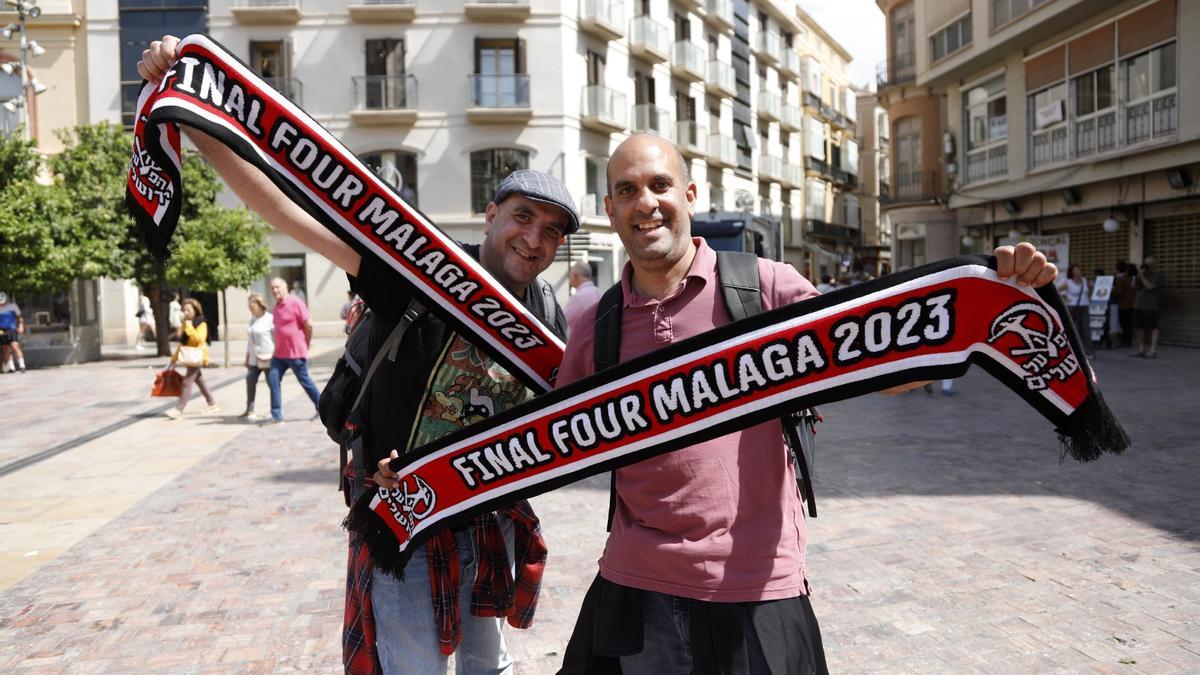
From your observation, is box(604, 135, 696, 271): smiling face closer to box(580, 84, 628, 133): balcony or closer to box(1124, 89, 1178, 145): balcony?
box(1124, 89, 1178, 145): balcony

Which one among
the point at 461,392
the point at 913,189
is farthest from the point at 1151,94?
the point at 461,392

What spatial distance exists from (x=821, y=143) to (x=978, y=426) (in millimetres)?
46423

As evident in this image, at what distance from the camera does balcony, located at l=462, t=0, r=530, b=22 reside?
1099 inches

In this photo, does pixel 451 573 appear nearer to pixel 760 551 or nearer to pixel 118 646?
pixel 760 551

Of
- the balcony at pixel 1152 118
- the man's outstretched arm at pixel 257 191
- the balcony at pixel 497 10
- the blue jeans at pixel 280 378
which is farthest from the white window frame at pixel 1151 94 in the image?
the man's outstretched arm at pixel 257 191

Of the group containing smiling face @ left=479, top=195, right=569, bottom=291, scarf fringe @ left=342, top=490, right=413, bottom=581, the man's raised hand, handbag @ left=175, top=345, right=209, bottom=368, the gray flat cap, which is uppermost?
the man's raised hand

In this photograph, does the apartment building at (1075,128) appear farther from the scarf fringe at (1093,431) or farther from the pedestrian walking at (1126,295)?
the scarf fringe at (1093,431)

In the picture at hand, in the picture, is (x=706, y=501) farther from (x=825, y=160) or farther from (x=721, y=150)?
(x=825, y=160)

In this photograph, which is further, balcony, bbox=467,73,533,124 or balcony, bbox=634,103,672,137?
balcony, bbox=634,103,672,137

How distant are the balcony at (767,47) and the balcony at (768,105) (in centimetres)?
163

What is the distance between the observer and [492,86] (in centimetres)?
2828

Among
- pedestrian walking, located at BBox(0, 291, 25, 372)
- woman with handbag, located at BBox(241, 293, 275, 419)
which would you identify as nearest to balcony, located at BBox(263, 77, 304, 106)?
pedestrian walking, located at BBox(0, 291, 25, 372)

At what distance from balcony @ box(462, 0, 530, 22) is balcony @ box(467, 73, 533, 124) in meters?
1.77

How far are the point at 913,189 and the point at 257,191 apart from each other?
29152 mm
